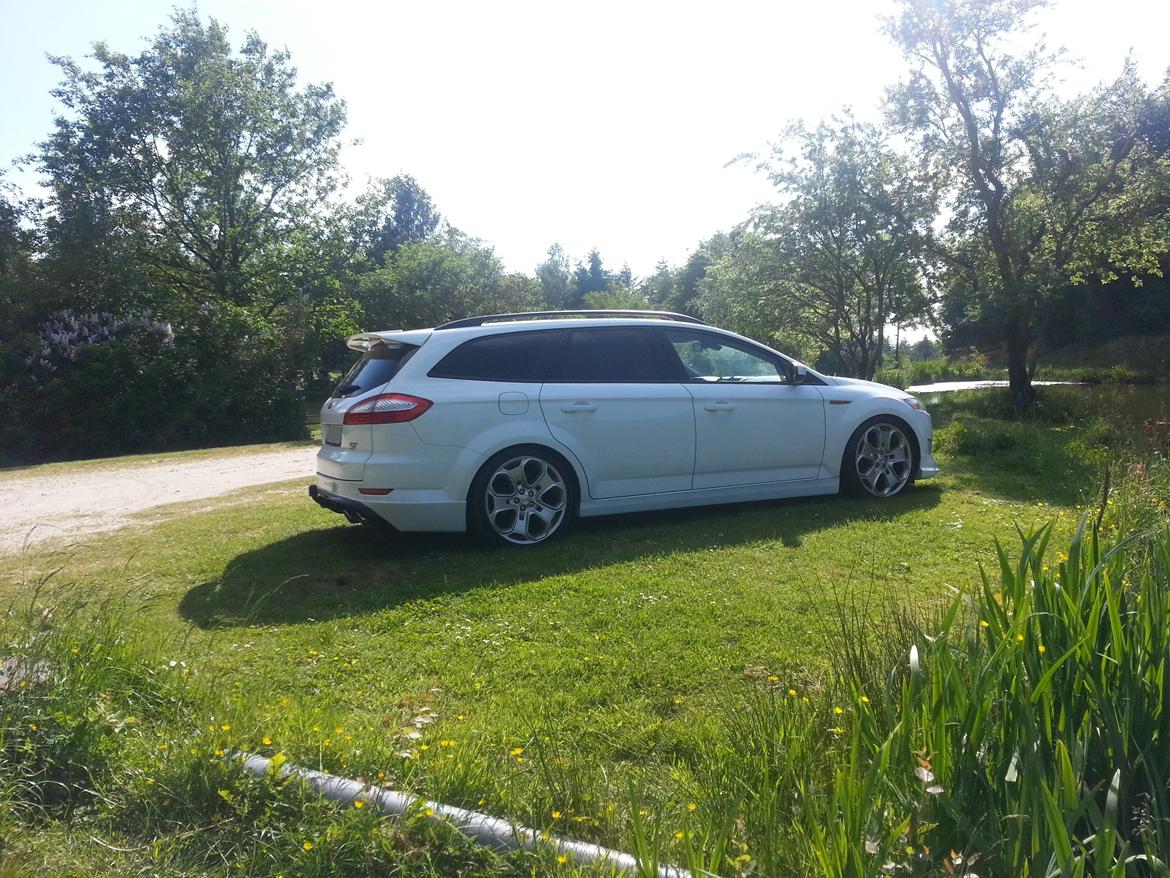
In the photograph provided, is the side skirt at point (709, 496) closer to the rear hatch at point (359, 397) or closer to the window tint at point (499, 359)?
the window tint at point (499, 359)

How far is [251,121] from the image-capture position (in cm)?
3064

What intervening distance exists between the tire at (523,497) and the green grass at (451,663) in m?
0.23

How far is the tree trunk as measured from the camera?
73.8 feet

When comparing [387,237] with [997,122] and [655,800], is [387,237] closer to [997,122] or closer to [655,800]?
[997,122]

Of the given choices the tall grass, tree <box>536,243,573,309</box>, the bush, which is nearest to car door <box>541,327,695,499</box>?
the tall grass

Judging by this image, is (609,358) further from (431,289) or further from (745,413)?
(431,289)

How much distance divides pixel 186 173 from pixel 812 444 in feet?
93.1

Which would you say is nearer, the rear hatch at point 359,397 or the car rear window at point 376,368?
the rear hatch at point 359,397

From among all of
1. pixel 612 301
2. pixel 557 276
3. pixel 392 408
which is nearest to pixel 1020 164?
pixel 392 408

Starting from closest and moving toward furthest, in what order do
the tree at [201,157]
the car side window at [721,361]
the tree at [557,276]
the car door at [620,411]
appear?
1. the car door at [620,411]
2. the car side window at [721,361]
3. the tree at [201,157]
4. the tree at [557,276]

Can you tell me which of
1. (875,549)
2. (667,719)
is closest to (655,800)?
(667,719)

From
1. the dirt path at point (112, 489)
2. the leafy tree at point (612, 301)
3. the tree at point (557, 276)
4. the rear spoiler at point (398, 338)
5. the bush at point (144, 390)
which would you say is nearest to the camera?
the rear spoiler at point (398, 338)

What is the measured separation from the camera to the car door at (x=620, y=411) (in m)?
6.79

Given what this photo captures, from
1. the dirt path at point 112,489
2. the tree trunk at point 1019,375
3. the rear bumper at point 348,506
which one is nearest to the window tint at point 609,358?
the rear bumper at point 348,506
